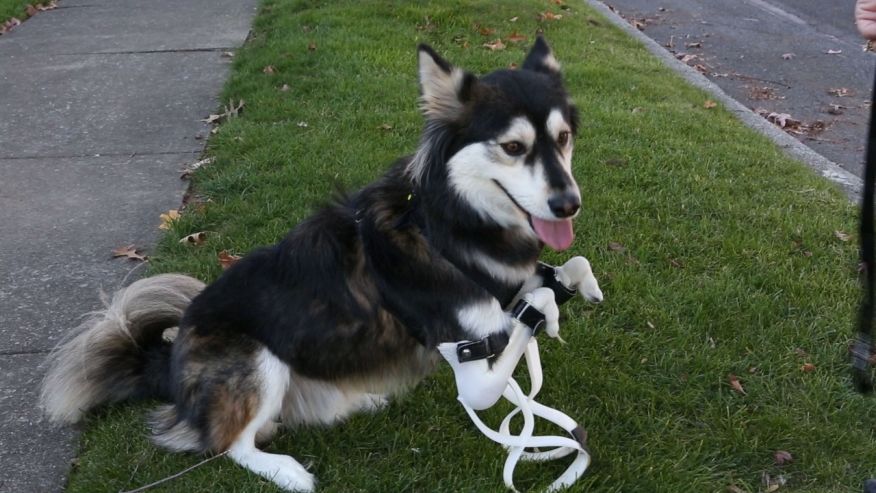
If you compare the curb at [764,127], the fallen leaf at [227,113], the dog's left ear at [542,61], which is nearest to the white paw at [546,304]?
the dog's left ear at [542,61]

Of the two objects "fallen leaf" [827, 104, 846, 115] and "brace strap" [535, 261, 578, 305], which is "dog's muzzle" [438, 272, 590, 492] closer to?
"brace strap" [535, 261, 578, 305]

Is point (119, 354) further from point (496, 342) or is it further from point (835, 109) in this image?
point (835, 109)

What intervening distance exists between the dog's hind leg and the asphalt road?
4734 mm

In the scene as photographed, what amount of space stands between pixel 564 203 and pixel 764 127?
467cm

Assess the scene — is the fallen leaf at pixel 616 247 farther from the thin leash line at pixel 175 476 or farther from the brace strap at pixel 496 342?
the thin leash line at pixel 175 476

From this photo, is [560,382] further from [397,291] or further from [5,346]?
[5,346]

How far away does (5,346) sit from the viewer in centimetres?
342

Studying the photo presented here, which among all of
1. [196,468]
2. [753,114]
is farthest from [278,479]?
[753,114]

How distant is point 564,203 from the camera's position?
2281mm

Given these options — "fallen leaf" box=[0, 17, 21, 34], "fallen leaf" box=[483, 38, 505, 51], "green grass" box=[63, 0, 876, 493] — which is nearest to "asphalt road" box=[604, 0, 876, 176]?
"green grass" box=[63, 0, 876, 493]

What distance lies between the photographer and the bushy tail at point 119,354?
2.86m

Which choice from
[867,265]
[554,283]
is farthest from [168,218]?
[867,265]

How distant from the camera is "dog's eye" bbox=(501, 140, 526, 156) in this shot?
238 centimetres

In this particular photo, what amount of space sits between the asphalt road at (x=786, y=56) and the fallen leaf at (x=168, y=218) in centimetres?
475
